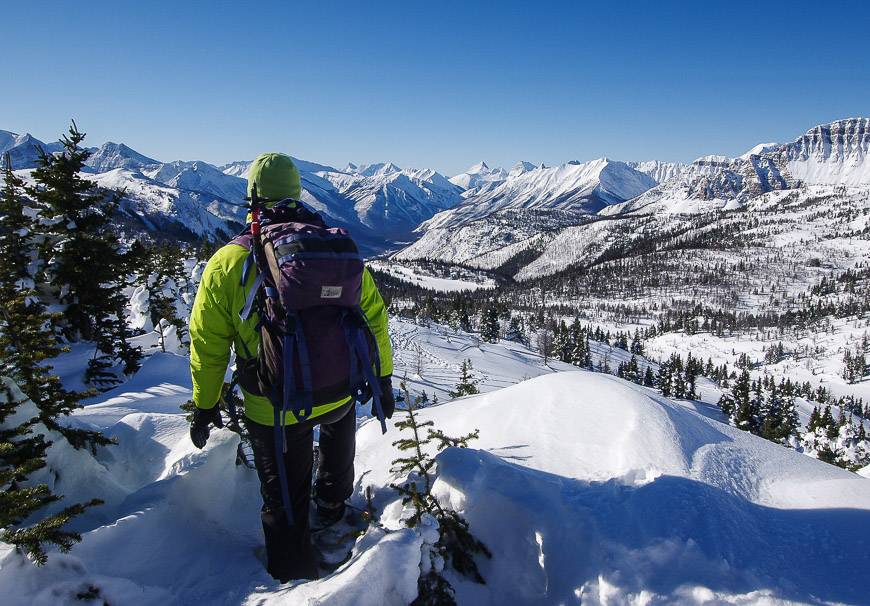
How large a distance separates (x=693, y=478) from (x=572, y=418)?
159cm

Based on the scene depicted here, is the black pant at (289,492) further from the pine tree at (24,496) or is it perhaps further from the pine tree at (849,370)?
the pine tree at (849,370)

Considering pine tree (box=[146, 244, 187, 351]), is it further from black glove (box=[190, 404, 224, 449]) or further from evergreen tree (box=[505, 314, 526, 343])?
evergreen tree (box=[505, 314, 526, 343])

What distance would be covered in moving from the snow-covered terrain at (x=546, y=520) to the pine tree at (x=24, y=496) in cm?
11

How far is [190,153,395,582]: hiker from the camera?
3.18 m

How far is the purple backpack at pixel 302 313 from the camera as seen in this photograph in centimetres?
313

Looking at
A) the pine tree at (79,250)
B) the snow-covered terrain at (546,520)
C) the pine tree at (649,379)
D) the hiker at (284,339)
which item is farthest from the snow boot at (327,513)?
the pine tree at (649,379)

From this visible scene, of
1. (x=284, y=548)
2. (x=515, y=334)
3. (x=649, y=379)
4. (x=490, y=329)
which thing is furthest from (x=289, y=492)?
(x=515, y=334)

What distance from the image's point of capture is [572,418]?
5.50 m

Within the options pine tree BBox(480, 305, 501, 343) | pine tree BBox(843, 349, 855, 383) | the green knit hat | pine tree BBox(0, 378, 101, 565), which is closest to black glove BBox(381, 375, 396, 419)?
the green knit hat

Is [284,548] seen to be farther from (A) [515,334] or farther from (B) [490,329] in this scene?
(A) [515,334]

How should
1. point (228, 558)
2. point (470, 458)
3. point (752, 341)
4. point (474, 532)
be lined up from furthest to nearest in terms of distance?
point (752, 341) < point (470, 458) < point (228, 558) < point (474, 532)

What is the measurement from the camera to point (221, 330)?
3.41 meters

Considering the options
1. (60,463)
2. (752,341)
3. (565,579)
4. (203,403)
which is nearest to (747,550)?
(565,579)

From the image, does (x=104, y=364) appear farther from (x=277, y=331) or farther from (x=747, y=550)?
→ (x=747, y=550)
